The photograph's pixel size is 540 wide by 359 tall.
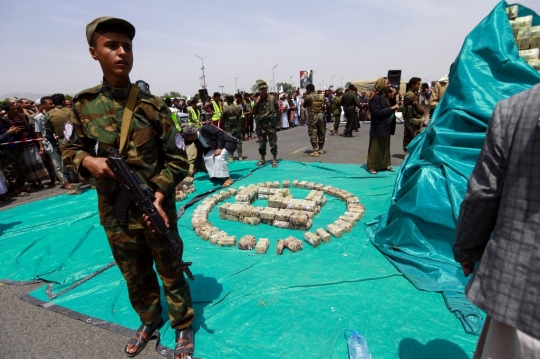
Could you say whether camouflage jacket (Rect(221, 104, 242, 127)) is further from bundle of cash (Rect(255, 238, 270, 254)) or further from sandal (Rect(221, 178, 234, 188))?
bundle of cash (Rect(255, 238, 270, 254))

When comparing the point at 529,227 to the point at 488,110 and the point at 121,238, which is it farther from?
the point at 488,110

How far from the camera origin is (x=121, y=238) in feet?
7.52

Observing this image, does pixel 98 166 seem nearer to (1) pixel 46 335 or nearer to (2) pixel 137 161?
(2) pixel 137 161

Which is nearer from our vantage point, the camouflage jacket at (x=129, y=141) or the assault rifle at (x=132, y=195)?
the assault rifle at (x=132, y=195)

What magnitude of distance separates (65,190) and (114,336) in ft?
20.2

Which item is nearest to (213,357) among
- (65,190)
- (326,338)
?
(326,338)

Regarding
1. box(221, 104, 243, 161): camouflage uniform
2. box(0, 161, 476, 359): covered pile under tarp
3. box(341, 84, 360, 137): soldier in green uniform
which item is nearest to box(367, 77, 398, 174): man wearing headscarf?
box(0, 161, 476, 359): covered pile under tarp

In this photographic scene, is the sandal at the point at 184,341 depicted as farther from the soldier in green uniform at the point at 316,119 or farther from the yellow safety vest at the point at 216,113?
the yellow safety vest at the point at 216,113

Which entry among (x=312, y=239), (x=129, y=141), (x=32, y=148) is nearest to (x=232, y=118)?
(x=32, y=148)

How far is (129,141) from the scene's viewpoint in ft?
7.02

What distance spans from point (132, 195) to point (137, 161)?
0.83 ft

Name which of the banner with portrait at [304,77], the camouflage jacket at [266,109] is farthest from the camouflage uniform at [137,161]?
the banner with portrait at [304,77]

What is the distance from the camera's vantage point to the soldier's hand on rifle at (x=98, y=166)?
209cm

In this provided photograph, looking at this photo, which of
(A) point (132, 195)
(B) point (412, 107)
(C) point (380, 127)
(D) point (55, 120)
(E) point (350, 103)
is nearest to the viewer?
(A) point (132, 195)
